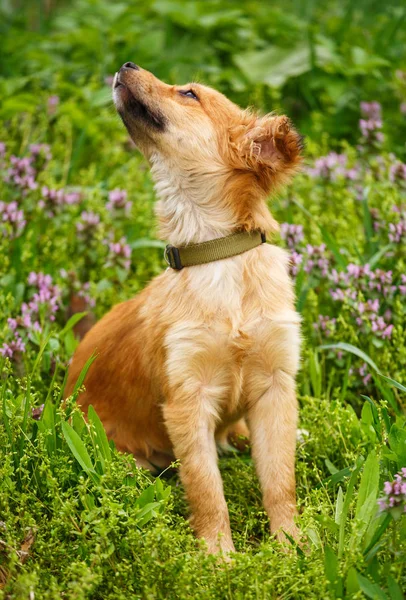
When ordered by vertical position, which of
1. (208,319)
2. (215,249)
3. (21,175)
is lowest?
(21,175)

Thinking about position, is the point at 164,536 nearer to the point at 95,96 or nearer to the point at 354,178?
the point at 354,178

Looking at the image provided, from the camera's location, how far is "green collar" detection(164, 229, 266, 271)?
9.86 feet

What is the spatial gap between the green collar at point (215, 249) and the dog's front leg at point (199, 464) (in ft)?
1.67

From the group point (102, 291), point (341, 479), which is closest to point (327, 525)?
point (341, 479)

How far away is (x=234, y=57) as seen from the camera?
6.55 meters

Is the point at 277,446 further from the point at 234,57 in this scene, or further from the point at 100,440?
the point at 234,57

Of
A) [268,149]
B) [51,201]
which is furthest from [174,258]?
[51,201]

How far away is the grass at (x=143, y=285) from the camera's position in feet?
7.84

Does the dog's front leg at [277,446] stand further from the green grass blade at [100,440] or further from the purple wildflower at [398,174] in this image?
the purple wildflower at [398,174]

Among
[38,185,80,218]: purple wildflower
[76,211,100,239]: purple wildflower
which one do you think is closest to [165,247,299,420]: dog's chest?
[76,211,100,239]: purple wildflower

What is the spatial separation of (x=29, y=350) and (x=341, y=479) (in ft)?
4.88

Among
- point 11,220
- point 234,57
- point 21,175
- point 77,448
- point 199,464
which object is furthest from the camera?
point 234,57

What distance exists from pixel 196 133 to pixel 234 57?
373 centimetres

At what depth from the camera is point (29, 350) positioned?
3557mm
